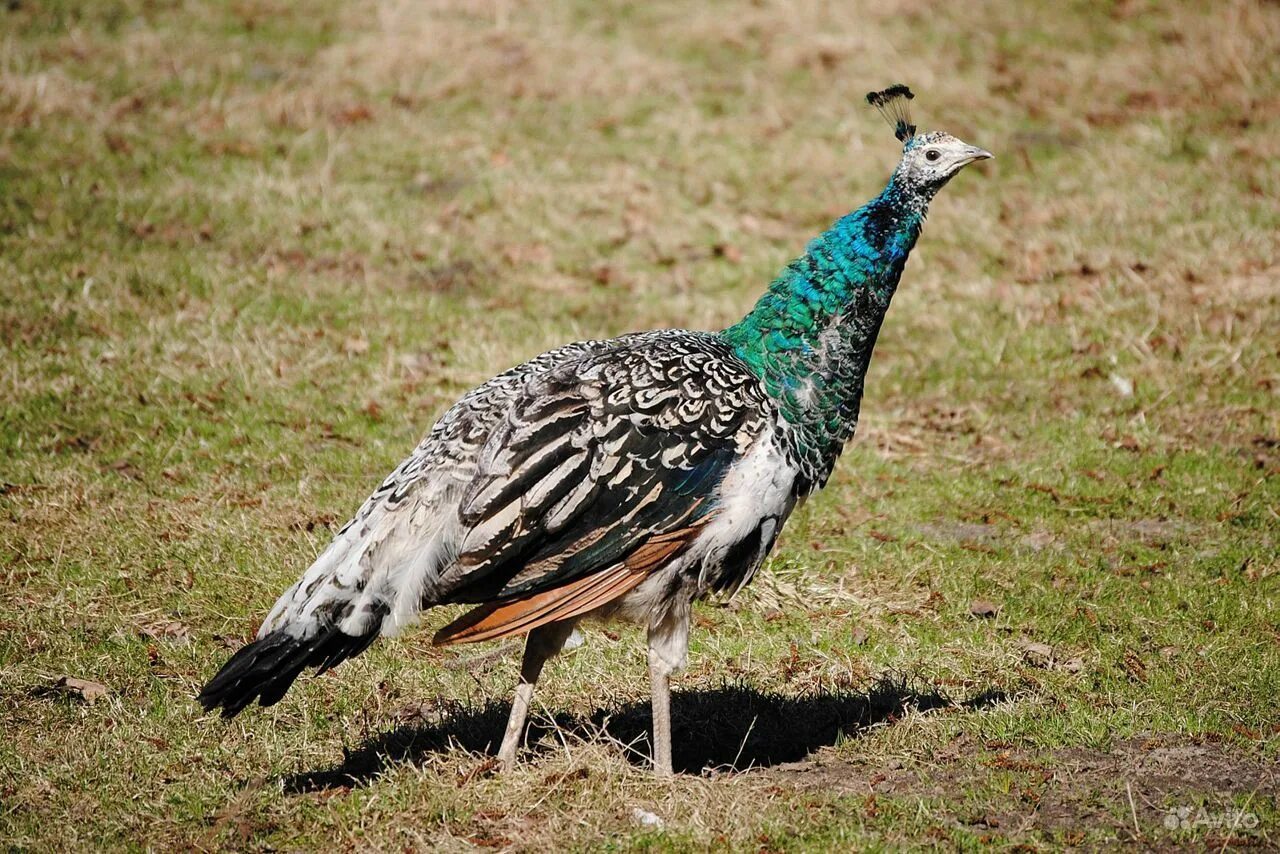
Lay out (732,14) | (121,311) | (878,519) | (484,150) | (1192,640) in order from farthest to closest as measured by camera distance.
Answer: (732,14)
(484,150)
(121,311)
(878,519)
(1192,640)

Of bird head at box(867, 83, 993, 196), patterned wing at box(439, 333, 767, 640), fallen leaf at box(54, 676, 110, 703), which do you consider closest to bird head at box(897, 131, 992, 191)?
bird head at box(867, 83, 993, 196)

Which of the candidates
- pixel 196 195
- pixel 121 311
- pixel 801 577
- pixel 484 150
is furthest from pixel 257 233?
pixel 801 577

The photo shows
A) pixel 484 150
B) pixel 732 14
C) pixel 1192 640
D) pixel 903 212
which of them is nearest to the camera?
pixel 903 212

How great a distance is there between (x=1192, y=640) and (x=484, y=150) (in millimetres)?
7990

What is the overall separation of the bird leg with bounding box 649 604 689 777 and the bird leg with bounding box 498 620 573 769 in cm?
35

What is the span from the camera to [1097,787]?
5301 mm

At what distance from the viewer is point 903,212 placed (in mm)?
5805

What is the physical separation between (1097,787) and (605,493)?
2.21 meters

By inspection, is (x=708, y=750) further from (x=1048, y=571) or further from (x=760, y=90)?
(x=760, y=90)

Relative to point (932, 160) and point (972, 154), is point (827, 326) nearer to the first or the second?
point (932, 160)

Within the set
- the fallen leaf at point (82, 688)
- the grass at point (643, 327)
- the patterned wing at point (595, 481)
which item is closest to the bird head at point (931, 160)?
the patterned wing at point (595, 481)

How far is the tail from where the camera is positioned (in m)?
4.81

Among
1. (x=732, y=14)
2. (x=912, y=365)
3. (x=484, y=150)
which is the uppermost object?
(x=732, y=14)

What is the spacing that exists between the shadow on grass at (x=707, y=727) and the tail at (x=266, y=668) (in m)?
0.71
